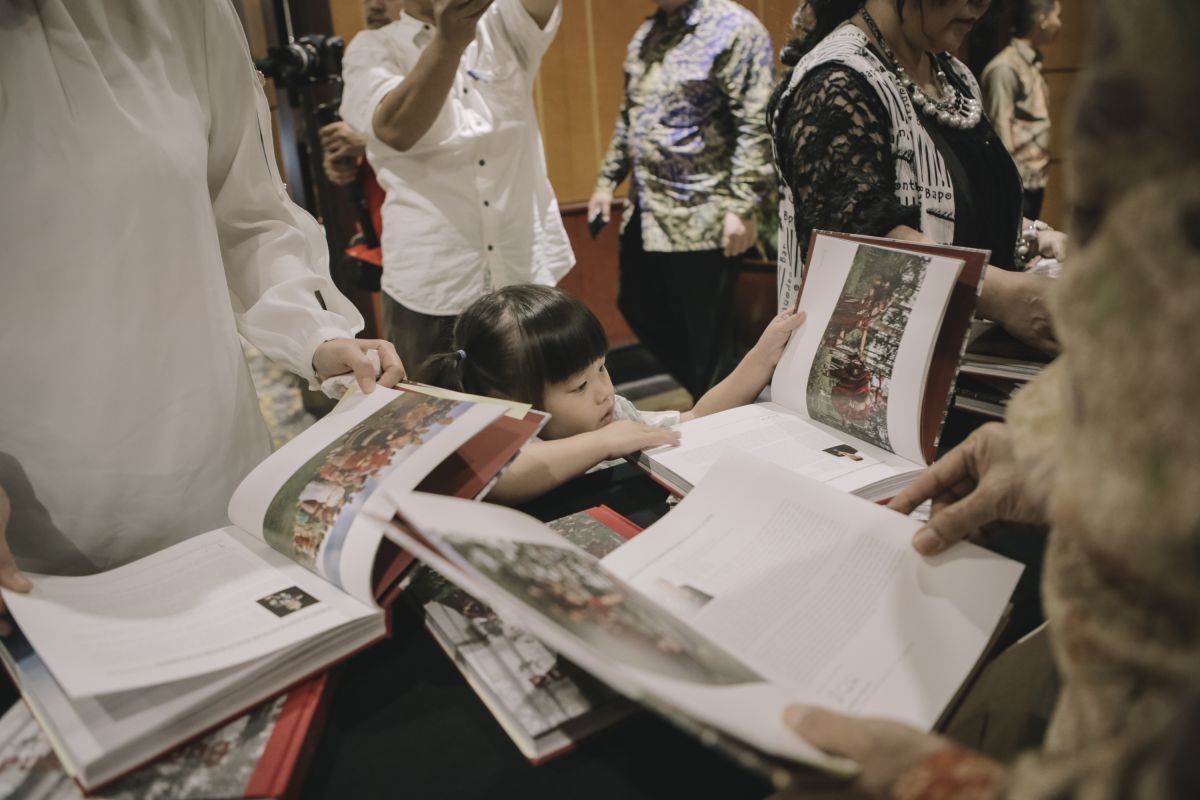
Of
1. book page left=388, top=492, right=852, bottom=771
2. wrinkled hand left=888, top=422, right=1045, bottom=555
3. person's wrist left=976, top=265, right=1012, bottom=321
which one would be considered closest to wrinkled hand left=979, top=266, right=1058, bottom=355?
person's wrist left=976, top=265, right=1012, bottom=321

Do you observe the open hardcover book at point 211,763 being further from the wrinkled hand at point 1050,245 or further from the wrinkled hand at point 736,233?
the wrinkled hand at point 736,233

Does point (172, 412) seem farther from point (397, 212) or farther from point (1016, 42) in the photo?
point (1016, 42)

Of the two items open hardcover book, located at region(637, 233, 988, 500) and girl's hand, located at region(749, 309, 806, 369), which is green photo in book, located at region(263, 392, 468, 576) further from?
girl's hand, located at region(749, 309, 806, 369)

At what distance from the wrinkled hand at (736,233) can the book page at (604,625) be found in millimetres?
1927

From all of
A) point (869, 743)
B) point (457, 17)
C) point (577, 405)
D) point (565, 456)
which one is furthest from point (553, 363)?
point (869, 743)

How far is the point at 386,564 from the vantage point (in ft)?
2.10

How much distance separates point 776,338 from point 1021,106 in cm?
262

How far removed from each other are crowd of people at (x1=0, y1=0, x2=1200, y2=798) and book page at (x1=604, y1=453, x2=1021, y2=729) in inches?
1.5

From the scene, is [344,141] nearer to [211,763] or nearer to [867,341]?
[867,341]

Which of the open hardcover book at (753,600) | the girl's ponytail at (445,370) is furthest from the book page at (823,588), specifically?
the girl's ponytail at (445,370)

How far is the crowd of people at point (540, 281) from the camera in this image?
0.89 ft

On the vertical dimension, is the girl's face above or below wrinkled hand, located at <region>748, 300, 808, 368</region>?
below

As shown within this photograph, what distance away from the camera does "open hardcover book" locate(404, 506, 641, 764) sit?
514 millimetres

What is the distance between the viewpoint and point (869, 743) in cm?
39
